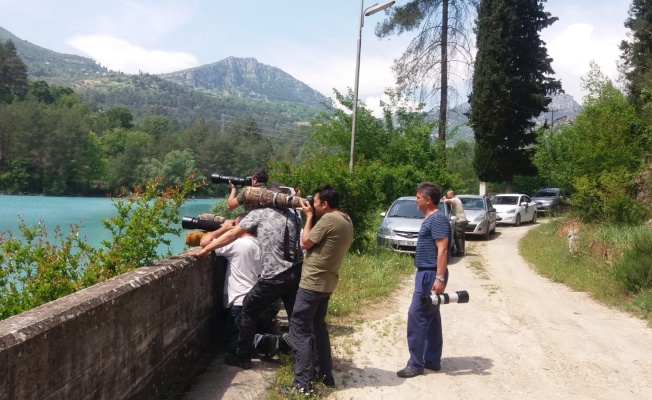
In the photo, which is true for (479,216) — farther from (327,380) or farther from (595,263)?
(327,380)

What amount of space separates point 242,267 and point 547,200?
31367 millimetres

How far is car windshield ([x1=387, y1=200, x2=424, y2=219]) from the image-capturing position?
15.3m

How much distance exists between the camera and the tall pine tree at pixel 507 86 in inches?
1337

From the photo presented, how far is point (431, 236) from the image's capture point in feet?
19.5

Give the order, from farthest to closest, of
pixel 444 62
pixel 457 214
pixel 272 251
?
pixel 444 62 < pixel 457 214 < pixel 272 251

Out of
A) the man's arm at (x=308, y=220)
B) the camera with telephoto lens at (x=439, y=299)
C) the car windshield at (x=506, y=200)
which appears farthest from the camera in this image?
the car windshield at (x=506, y=200)

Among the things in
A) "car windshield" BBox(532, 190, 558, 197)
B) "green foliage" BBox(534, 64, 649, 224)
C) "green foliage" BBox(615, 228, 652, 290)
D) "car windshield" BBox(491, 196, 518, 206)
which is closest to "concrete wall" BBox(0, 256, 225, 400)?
"green foliage" BBox(615, 228, 652, 290)

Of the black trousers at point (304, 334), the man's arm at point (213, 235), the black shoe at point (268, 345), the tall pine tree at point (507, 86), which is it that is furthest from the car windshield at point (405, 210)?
the tall pine tree at point (507, 86)

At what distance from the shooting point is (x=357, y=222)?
14.2 meters

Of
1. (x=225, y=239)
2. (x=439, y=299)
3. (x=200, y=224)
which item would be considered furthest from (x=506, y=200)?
(x=225, y=239)

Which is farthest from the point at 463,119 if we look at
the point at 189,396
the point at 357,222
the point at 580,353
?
the point at 189,396

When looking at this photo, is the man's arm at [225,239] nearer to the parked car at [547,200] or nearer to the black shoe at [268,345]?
the black shoe at [268,345]

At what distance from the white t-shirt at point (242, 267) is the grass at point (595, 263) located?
570cm

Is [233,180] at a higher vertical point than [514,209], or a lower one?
higher
